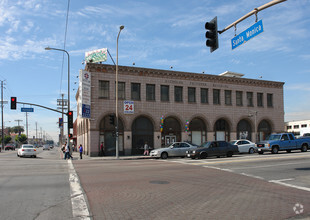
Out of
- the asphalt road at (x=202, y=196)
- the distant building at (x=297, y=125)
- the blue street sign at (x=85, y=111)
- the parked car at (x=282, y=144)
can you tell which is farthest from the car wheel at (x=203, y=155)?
the distant building at (x=297, y=125)

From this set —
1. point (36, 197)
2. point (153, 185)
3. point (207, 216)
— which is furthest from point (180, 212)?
point (36, 197)

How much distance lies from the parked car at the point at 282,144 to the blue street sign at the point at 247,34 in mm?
15787

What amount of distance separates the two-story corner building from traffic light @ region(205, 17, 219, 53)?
18.8 meters

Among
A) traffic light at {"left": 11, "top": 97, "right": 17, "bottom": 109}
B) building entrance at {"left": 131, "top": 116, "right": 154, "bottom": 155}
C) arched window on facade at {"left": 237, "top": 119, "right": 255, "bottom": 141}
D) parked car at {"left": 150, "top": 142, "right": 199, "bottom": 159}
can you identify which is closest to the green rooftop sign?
building entrance at {"left": 131, "top": 116, "right": 154, "bottom": 155}

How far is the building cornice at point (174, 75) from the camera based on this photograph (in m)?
32.4

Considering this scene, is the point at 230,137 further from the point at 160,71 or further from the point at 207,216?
the point at 207,216

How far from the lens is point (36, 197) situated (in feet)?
27.7

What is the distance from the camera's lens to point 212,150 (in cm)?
2286

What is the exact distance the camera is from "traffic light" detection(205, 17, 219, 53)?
1153 cm

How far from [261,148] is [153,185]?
18.4m

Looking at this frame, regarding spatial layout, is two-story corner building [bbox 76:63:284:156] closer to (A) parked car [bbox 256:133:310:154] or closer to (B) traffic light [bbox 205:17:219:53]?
(A) parked car [bbox 256:133:310:154]

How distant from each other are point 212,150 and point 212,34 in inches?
520

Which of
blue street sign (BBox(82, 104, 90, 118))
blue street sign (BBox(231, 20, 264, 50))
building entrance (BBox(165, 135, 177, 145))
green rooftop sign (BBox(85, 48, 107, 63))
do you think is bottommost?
building entrance (BBox(165, 135, 177, 145))

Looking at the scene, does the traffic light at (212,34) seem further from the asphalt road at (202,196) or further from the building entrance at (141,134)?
the building entrance at (141,134)
